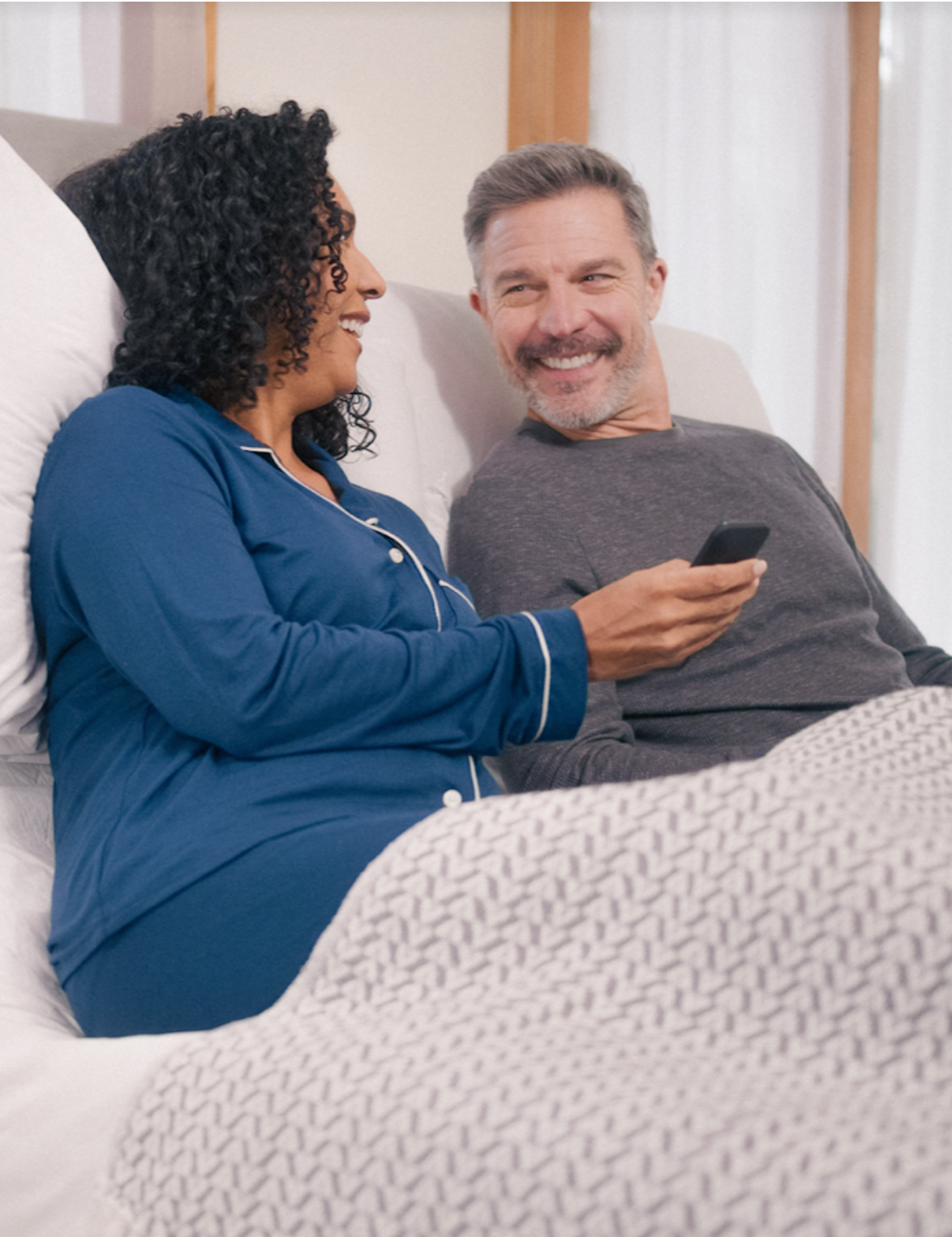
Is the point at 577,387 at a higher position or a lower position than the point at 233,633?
higher

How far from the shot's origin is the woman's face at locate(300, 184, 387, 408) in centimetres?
106

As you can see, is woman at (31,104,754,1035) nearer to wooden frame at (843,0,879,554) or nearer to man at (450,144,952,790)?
man at (450,144,952,790)

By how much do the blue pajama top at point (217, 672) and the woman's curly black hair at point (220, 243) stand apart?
5 centimetres

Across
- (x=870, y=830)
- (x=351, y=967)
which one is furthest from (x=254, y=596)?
(x=870, y=830)

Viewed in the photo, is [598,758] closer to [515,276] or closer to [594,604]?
[594,604]

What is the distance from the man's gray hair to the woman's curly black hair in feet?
1.67

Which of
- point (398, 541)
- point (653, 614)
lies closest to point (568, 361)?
point (398, 541)

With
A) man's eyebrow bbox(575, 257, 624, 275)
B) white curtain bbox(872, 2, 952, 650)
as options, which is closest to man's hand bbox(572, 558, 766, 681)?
man's eyebrow bbox(575, 257, 624, 275)

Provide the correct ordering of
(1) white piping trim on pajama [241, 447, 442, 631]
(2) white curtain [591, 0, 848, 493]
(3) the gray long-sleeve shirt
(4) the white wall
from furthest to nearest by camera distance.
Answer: (2) white curtain [591, 0, 848, 493], (4) the white wall, (3) the gray long-sleeve shirt, (1) white piping trim on pajama [241, 447, 442, 631]

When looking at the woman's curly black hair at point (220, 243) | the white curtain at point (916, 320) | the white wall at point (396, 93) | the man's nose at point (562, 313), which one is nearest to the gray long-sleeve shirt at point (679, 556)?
the man's nose at point (562, 313)

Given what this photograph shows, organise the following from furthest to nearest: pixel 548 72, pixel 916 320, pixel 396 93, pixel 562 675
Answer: pixel 916 320 < pixel 548 72 < pixel 396 93 < pixel 562 675

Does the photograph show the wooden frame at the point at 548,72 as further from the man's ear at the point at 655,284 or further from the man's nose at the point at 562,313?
the man's nose at the point at 562,313

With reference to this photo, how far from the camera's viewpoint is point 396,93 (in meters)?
2.72

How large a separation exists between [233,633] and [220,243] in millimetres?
385
